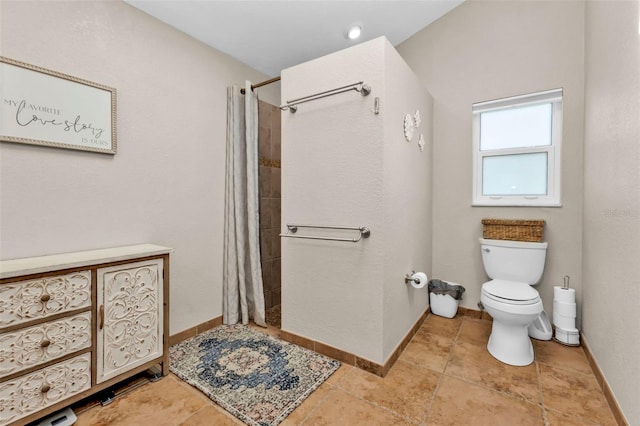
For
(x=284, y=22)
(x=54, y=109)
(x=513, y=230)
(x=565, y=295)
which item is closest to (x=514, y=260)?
(x=513, y=230)

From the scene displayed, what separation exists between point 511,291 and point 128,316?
2.38 meters

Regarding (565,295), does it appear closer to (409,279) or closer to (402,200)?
(409,279)

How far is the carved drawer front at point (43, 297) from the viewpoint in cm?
119

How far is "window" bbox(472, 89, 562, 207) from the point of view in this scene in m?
2.31

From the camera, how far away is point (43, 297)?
1272 mm

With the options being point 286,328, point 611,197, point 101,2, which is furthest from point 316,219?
point 101,2

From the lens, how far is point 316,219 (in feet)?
6.49

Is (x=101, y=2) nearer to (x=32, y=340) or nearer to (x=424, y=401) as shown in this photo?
(x=32, y=340)

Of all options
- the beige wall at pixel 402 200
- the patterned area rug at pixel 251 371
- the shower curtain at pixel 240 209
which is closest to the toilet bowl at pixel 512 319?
the beige wall at pixel 402 200

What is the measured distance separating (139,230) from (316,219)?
117 centimetres

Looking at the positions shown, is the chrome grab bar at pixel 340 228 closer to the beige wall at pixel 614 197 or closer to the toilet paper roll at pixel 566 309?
the beige wall at pixel 614 197

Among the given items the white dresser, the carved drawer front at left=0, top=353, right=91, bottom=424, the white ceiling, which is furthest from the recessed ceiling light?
the carved drawer front at left=0, top=353, right=91, bottom=424

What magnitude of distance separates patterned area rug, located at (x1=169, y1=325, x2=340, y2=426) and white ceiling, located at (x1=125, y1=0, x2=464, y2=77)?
7.57ft

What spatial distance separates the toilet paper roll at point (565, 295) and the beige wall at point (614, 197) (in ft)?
0.33
